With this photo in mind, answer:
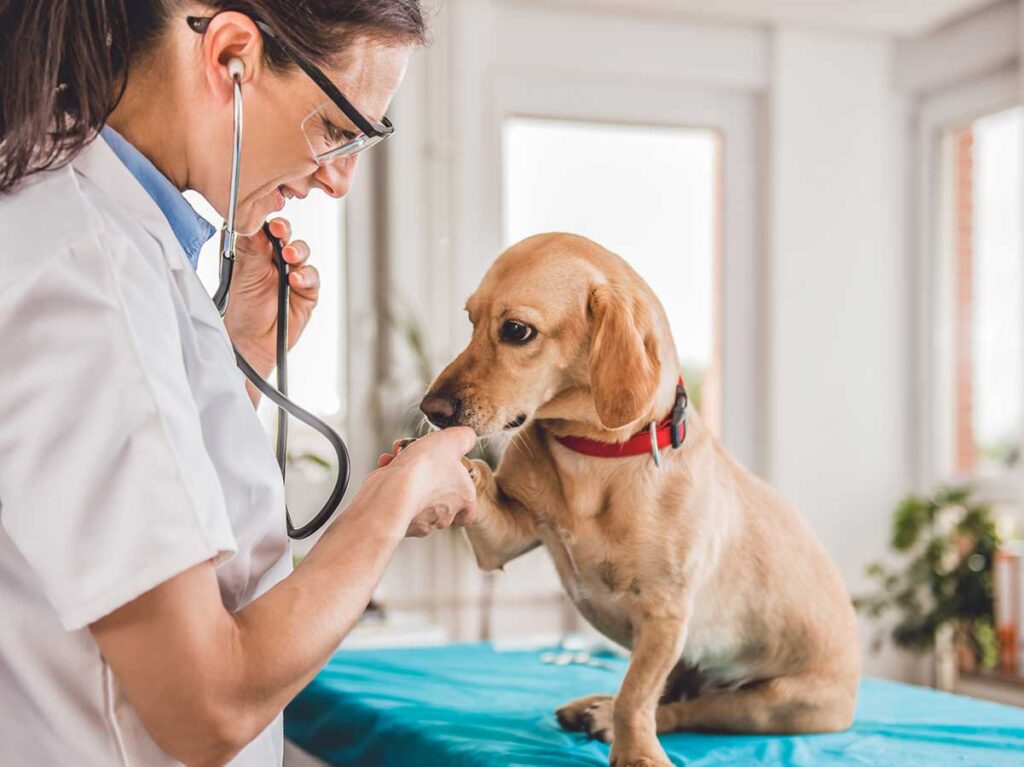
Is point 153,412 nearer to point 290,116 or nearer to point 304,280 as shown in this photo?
point 290,116

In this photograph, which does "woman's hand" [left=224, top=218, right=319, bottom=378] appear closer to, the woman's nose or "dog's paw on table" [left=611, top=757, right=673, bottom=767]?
the woman's nose

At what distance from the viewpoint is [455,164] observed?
3.93 meters

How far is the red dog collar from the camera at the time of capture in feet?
4.06

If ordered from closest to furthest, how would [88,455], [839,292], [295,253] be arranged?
[88,455]
[295,253]
[839,292]

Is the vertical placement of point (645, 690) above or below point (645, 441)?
below

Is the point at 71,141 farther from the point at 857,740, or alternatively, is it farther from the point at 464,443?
the point at 857,740

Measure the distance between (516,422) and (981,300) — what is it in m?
3.64

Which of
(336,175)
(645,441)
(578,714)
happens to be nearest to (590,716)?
(578,714)

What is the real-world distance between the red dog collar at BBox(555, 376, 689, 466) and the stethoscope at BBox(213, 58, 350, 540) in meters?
0.27

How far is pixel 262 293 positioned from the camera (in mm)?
1321

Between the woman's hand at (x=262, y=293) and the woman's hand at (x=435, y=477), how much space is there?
308 millimetres

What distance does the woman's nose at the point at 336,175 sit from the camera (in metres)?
1.07

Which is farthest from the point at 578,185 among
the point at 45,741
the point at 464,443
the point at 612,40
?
the point at 45,741

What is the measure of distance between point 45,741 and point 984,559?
3616 mm
